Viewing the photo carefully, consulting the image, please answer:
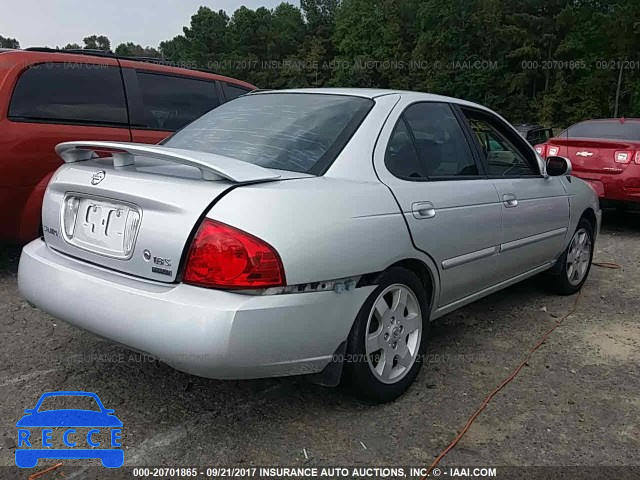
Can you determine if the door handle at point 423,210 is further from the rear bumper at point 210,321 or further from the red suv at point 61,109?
the red suv at point 61,109

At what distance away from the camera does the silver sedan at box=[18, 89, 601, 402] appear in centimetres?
216

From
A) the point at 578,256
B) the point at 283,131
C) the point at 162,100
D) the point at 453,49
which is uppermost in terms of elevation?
the point at 453,49

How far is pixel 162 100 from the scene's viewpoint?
548 cm

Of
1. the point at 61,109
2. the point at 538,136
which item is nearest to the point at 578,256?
the point at 61,109

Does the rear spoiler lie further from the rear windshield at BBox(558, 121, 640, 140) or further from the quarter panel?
the rear windshield at BBox(558, 121, 640, 140)

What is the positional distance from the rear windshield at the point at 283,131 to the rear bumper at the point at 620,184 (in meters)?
5.10

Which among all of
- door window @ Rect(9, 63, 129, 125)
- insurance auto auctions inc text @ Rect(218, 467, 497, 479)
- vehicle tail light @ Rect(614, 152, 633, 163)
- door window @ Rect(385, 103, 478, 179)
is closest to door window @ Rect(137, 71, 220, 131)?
door window @ Rect(9, 63, 129, 125)

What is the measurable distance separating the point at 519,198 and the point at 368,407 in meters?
1.74

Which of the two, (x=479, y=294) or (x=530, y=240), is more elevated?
(x=530, y=240)

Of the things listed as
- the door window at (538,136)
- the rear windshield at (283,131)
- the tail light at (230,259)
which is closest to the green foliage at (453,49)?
the door window at (538,136)

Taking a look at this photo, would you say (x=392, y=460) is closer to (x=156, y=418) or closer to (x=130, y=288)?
(x=156, y=418)

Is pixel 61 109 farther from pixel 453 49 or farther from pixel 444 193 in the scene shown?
pixel 453 49

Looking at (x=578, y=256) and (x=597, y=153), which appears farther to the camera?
(x=597, y=153)

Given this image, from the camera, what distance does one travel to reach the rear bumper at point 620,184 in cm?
688
